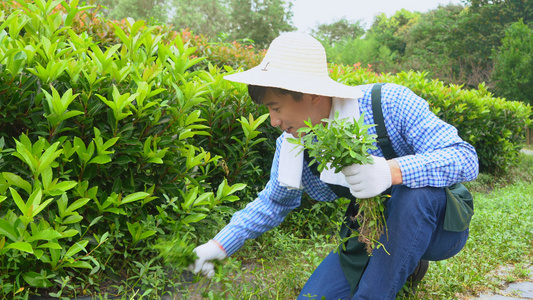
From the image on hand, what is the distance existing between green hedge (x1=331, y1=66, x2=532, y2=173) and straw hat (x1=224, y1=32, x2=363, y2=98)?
9.66 feet

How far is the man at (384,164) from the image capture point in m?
2.04

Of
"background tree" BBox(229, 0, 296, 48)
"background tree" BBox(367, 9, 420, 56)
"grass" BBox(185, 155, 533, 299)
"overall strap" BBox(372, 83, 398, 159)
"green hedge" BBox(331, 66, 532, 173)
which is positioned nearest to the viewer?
"overall strap" BBox(372, 83, 398, 159)

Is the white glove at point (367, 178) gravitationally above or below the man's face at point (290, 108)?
below

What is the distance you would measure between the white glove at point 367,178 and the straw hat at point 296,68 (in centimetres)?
36

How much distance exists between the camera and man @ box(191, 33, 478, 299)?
80.4 inches

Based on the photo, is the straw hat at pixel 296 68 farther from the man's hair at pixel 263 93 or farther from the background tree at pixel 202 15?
the background tree at pixel 202 15

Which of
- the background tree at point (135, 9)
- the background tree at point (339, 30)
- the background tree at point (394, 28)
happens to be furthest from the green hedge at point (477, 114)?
the background tree at point (339, 30)

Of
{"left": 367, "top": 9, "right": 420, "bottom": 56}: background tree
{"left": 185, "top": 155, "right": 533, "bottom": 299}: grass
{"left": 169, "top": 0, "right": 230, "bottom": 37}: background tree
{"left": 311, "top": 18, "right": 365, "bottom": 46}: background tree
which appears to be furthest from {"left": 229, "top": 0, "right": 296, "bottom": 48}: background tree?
{"left": 185, "top": 155, "right": 533, "bottom": 299}: grass

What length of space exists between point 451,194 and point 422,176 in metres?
0.25

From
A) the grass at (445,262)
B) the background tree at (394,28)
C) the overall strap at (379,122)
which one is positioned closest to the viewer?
the overall strap at (379,122)

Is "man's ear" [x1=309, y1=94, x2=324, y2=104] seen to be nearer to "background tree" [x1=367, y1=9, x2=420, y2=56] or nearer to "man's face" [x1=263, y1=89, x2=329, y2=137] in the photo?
"man's face" [x1=263, y1=89, x2=329, y2=137]

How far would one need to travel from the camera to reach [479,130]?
7.26 m

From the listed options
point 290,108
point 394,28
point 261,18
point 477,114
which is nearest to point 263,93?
point 290,108

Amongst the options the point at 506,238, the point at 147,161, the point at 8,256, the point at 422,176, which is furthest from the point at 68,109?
the point at 506,238
